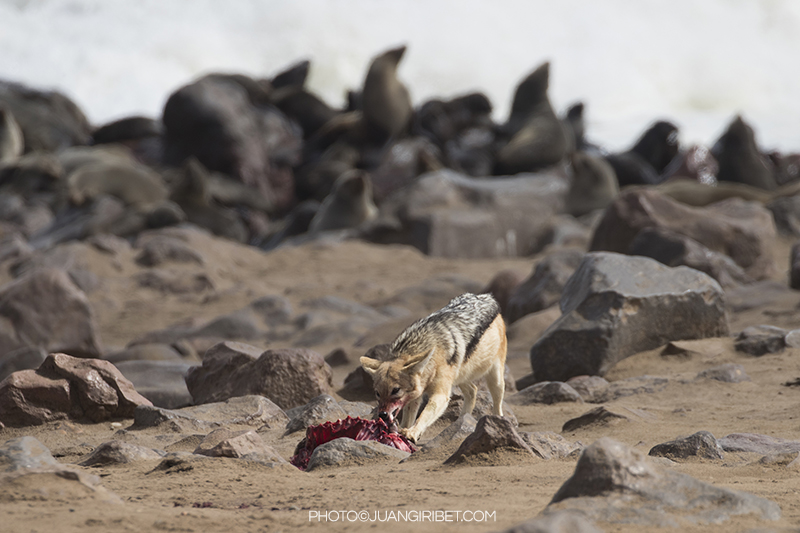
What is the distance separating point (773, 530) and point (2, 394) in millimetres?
3880

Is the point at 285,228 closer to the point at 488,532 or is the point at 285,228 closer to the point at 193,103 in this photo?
the point at 193,103

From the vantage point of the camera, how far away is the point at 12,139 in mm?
21297

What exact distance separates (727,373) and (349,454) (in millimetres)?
2972

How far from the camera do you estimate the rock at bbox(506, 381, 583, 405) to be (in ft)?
15.7

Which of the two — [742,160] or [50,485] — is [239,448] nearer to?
[50,485]

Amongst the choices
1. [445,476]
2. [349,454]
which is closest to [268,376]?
[349,454]

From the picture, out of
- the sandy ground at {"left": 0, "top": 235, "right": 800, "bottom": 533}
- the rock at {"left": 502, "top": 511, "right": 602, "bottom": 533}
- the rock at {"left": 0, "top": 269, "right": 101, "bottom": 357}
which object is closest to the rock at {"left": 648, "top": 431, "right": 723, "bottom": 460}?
the sandy ground at {"left": 0, "top": 235, "right": 800, "bottom": 533}

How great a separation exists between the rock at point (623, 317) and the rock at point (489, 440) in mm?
2596

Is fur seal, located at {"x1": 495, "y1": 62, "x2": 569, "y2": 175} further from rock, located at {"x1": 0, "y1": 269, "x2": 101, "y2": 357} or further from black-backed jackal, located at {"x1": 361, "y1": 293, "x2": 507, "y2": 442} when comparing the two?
black-backed jackal, located at {"x1": 361, "y1": 293, "x2": 507, "y2": 442}

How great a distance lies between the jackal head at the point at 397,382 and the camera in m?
3.62

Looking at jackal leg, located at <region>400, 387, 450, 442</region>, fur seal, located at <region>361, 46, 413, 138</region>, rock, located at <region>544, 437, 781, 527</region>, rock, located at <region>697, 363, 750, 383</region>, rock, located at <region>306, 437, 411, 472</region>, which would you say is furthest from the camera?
fur seal, located at <region>361, 46, 413, 138</region>

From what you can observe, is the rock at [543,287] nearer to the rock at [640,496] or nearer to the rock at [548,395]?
the rock at [548,395]

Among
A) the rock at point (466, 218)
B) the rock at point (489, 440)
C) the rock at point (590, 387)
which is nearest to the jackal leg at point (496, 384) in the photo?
the rock at point (590, 387)

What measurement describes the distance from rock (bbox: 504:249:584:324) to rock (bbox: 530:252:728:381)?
1.61 metres
